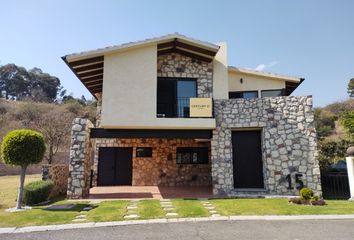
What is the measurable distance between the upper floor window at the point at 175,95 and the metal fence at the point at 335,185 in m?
7.55

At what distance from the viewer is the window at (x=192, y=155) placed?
1599 centimetres

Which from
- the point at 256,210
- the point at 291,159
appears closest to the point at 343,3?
the point at 291,159

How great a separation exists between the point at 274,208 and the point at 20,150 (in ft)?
29.9

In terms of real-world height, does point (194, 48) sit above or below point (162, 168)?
above

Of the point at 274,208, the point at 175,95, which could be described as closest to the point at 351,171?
the point at 274,208

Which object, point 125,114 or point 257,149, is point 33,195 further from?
point 257,149

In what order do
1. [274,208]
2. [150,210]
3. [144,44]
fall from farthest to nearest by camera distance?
[144,44] → [274,208] → [150,210]

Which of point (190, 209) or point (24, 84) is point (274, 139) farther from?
point (24, 84)

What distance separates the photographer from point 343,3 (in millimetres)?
10758

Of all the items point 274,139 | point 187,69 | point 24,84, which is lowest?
point 274,139

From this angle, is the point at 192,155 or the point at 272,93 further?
the point at 192,155

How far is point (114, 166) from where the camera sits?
1570 centimetres

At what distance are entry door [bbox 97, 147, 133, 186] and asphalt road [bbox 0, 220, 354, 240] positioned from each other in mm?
9513

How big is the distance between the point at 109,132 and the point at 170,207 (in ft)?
15.6
